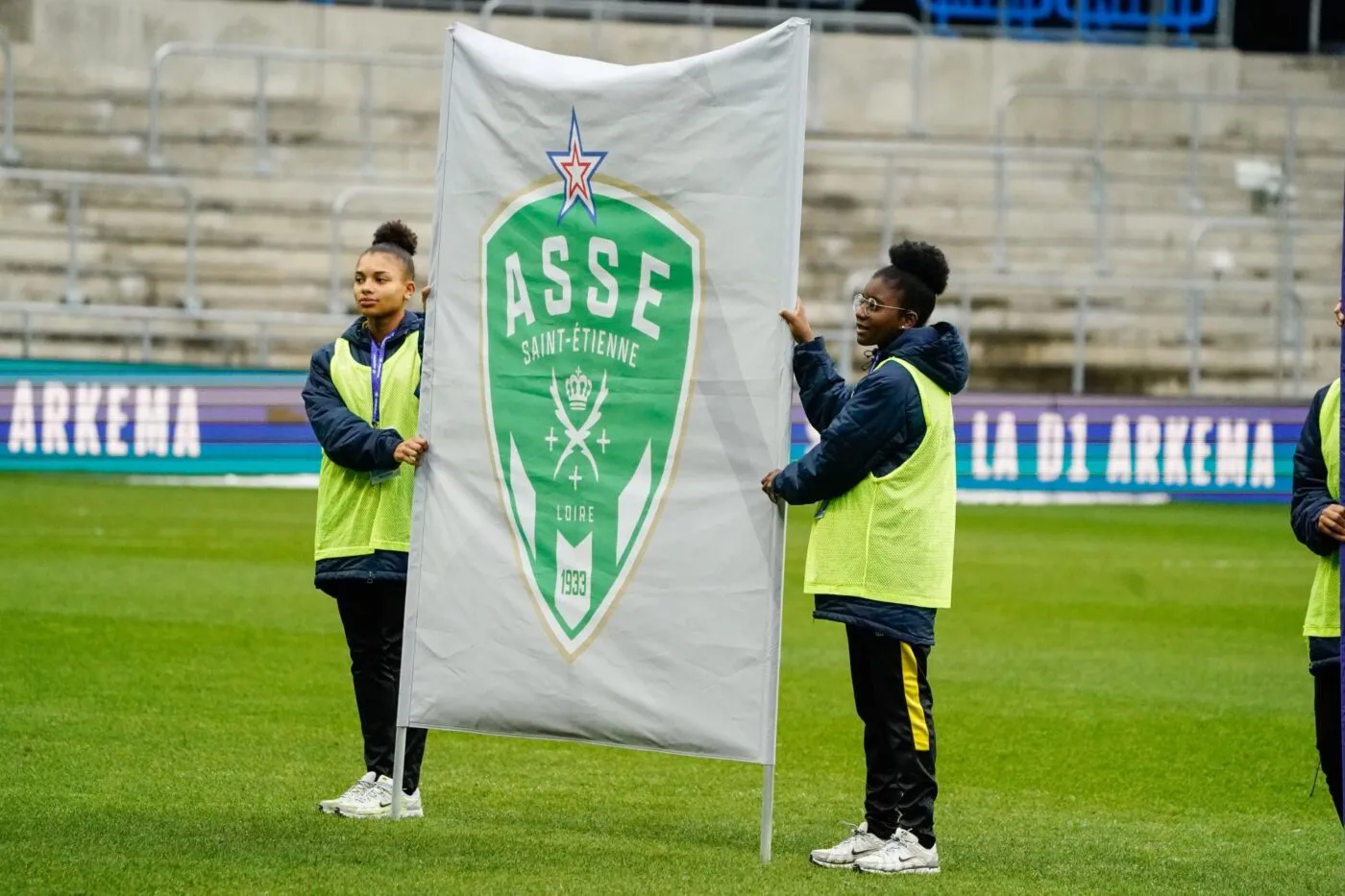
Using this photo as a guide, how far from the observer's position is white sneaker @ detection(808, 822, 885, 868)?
7000 mm

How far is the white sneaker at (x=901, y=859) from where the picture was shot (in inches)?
272

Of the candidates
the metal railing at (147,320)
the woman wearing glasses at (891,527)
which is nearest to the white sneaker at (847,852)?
the woman wearing glasses at (891,527)

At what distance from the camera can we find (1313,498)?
6582 millimetres

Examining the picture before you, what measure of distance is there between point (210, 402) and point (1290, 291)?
13583mm

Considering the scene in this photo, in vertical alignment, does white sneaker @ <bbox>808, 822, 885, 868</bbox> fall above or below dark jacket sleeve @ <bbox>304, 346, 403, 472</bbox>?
below

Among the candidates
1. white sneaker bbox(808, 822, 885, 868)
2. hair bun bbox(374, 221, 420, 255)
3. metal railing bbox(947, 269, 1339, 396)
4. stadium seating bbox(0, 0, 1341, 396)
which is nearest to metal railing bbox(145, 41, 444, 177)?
stadium seating bbox(0, 0, 1341, 396)

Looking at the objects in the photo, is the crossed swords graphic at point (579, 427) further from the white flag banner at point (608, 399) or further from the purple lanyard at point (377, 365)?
the purple lanyard at point (377, 365)

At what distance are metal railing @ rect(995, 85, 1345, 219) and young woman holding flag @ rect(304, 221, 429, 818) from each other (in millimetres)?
21409

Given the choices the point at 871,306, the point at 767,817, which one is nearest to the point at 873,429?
the point at 871,306

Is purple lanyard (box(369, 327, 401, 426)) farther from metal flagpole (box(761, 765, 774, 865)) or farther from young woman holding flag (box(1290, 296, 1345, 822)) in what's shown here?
young woman holding flag (box(1290, 296, 1345, 822))

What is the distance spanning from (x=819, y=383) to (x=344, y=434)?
170 cm

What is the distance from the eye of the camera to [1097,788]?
29.3 ft

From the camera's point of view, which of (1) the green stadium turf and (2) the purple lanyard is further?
(2) the purple lanyard

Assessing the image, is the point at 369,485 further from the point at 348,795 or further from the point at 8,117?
the point at 8,117
